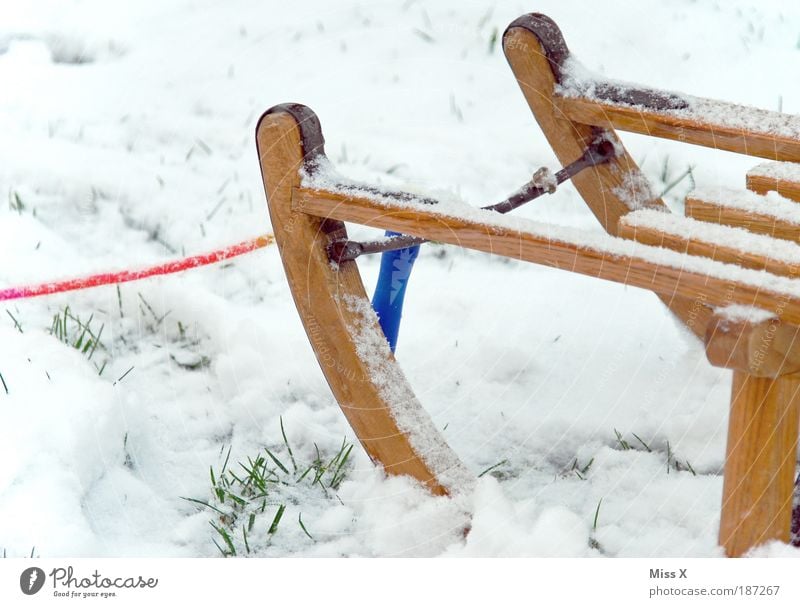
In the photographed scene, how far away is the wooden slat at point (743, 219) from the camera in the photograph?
953mm

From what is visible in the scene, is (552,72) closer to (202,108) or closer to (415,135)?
(415,135)

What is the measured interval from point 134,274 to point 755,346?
0.97m

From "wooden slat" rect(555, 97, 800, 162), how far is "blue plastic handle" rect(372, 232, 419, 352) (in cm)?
27

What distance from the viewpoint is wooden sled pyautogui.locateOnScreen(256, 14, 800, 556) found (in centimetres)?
81

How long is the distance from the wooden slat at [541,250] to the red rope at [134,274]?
0.53 m

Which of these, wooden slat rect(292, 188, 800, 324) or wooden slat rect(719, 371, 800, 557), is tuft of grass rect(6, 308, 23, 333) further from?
wooden slat rect(719, 371, 800, 557)

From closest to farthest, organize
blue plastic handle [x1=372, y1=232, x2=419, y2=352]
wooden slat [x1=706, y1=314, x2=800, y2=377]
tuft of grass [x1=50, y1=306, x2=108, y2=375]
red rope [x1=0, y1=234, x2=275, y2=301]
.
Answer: wooden slat [x1=706, y1=314, x2=800, y2=377] < blue plastic handle [x1=372, y1=232, x2=419, y2=352] < tuft of grass [x1=50, y1=306, x2=108, y2=375] < red rope [x1=0, y1=234, x2=275, y2=301]

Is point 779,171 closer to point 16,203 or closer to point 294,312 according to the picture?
point 294,312

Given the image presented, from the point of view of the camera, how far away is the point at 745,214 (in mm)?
952

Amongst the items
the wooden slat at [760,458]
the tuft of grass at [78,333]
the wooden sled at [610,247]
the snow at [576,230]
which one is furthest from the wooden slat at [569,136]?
the tuft of grass at [78,333]

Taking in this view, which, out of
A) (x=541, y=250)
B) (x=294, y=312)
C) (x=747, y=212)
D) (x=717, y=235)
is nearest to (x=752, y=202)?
(x=747, y=212)

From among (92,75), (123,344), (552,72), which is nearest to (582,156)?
(552,72)

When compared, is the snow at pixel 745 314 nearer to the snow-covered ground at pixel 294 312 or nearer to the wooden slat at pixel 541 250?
the wooden slat at pixel 541 250

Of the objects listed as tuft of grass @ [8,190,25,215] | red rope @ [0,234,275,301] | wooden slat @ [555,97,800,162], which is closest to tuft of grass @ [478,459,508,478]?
wooden slat @ [555,97,800,162]
